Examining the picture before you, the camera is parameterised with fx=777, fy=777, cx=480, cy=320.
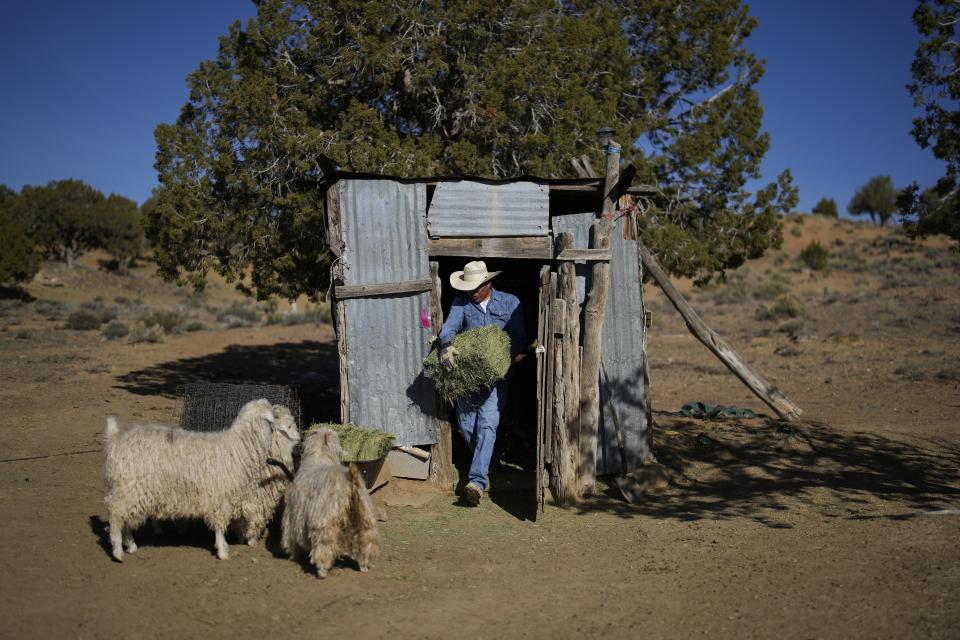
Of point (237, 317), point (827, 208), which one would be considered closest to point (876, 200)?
point (827, 208)

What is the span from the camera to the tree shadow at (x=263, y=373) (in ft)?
41.8

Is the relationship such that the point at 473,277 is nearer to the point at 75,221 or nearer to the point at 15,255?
the point at 15,255

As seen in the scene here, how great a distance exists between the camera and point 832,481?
8.64 metres

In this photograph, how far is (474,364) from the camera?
755 cm

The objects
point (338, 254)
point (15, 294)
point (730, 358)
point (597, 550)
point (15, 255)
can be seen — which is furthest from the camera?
point (15, 294)

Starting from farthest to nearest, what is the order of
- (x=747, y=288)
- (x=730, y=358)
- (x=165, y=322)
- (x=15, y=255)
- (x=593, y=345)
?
(x=747, y=288), (x=15, y=255), (x=165, y=322), (x=730, y=358), (x=593, y=345)

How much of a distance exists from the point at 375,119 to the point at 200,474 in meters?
6.14

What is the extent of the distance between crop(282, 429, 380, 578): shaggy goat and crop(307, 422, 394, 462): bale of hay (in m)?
1.61

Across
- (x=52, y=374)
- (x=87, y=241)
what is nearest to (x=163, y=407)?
(x=52, y=374)

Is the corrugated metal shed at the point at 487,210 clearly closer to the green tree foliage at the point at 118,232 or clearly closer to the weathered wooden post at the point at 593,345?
the weathered wooden post at the point at 593,345

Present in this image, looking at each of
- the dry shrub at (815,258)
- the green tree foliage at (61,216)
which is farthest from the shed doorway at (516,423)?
the green tree foliage at (61,216)

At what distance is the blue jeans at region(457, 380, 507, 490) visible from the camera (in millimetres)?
7824

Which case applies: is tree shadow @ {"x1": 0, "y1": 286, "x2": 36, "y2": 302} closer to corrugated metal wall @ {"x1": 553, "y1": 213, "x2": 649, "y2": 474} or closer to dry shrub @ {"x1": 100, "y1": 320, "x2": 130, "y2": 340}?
dry shrub @ {"x1": 100, "y1": 320, "x2": 130, "y2": 340}

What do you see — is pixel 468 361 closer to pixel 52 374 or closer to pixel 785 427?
pixel 785 427
